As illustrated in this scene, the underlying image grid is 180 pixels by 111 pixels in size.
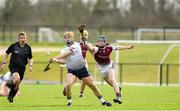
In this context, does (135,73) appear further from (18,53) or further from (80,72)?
(80,72)

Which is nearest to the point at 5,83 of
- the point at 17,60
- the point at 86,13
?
the point at 17,60

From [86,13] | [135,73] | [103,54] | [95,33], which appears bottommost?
[135,73]

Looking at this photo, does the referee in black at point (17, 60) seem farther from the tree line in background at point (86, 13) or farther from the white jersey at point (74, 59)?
the tree line in background at point (86, 13)

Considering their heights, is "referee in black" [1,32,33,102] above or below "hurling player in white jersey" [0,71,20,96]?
above

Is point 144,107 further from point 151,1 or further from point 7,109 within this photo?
point 151,1

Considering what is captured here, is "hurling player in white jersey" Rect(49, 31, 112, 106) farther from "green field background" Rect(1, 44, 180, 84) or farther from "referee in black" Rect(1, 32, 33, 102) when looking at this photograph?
"green field background" Rect(1, 44, 180, 84)

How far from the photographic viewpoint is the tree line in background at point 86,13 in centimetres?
9038

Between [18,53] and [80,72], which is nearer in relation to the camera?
[80,72]

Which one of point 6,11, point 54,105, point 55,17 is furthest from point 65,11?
point 54,105

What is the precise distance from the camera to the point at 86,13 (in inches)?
3782

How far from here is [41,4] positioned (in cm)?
9619

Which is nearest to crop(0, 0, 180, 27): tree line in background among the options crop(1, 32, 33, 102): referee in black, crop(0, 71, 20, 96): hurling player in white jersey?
crop(0, 71, 20, 96): hurling player in white jersey

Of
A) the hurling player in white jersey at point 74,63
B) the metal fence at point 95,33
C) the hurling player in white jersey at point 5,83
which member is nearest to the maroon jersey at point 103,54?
the hurling player in white jersey at point 74,63

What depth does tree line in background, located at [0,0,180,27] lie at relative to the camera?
90375 mm
